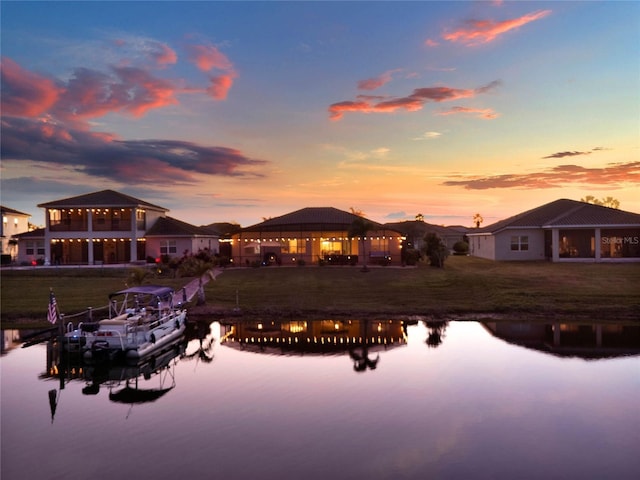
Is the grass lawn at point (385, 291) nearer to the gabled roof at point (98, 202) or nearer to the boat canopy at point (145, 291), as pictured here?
the boat canopy at point (145, 291)

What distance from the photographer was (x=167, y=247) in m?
54.8

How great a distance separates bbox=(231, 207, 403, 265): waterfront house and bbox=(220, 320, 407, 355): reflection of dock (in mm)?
23761

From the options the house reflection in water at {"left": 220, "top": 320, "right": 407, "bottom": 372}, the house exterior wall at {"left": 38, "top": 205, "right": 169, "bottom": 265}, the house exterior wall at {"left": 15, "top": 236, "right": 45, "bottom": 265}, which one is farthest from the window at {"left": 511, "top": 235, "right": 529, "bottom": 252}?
the house exterior wall at {"left": 15, "top": 236, "right": 45, "bottom": 265}

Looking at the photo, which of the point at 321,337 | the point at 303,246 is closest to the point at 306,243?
the point at 303,246

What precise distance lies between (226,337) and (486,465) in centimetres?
1617

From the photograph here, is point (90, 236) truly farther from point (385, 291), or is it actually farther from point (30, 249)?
point (385, 291)

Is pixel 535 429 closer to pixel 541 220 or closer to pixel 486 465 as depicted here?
pixel 486 465

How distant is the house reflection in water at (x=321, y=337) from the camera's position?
21672 millimetres

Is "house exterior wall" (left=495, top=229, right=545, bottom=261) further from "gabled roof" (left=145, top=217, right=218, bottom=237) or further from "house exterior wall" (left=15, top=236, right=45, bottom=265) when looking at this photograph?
"house exterior wall" (left=15, top=236, right=45, bottom=265)

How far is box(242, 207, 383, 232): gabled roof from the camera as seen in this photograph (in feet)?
171

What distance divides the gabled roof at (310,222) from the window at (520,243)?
14.5 meters

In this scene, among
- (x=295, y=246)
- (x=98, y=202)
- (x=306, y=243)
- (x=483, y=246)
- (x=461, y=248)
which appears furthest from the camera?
(x=461, y=248)

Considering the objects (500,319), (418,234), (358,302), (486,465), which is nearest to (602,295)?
(500,319)

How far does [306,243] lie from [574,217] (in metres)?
27.3
